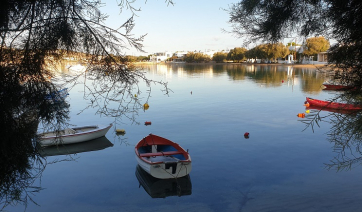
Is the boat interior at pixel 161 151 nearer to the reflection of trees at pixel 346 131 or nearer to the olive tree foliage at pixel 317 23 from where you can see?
the reflection of trees at pixel 346 131

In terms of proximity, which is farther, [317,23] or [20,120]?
[317,23]

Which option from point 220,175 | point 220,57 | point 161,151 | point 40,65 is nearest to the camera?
point 40,65

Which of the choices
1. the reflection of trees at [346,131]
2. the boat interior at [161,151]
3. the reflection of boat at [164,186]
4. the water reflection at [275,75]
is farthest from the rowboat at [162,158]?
the water reflection at [275,75]

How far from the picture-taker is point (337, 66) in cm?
330

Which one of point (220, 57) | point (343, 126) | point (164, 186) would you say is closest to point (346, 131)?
point (343, 126)

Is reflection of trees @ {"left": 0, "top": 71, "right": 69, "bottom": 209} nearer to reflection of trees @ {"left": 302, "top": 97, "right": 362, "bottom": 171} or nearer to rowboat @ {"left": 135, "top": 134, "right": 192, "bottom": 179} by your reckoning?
reflection of trees @ {"left": 302, "top": 97, "right": 362, "bottom": 171}

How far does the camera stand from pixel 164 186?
9.50 metres

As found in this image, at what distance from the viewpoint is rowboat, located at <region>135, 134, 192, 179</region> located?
948 cm

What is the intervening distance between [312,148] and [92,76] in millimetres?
11868

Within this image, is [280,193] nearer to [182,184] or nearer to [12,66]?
[182,184]

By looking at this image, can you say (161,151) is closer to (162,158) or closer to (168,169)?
(162,158)

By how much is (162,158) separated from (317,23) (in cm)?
758

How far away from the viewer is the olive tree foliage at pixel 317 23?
3.08 meters

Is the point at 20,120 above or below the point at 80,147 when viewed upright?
above
